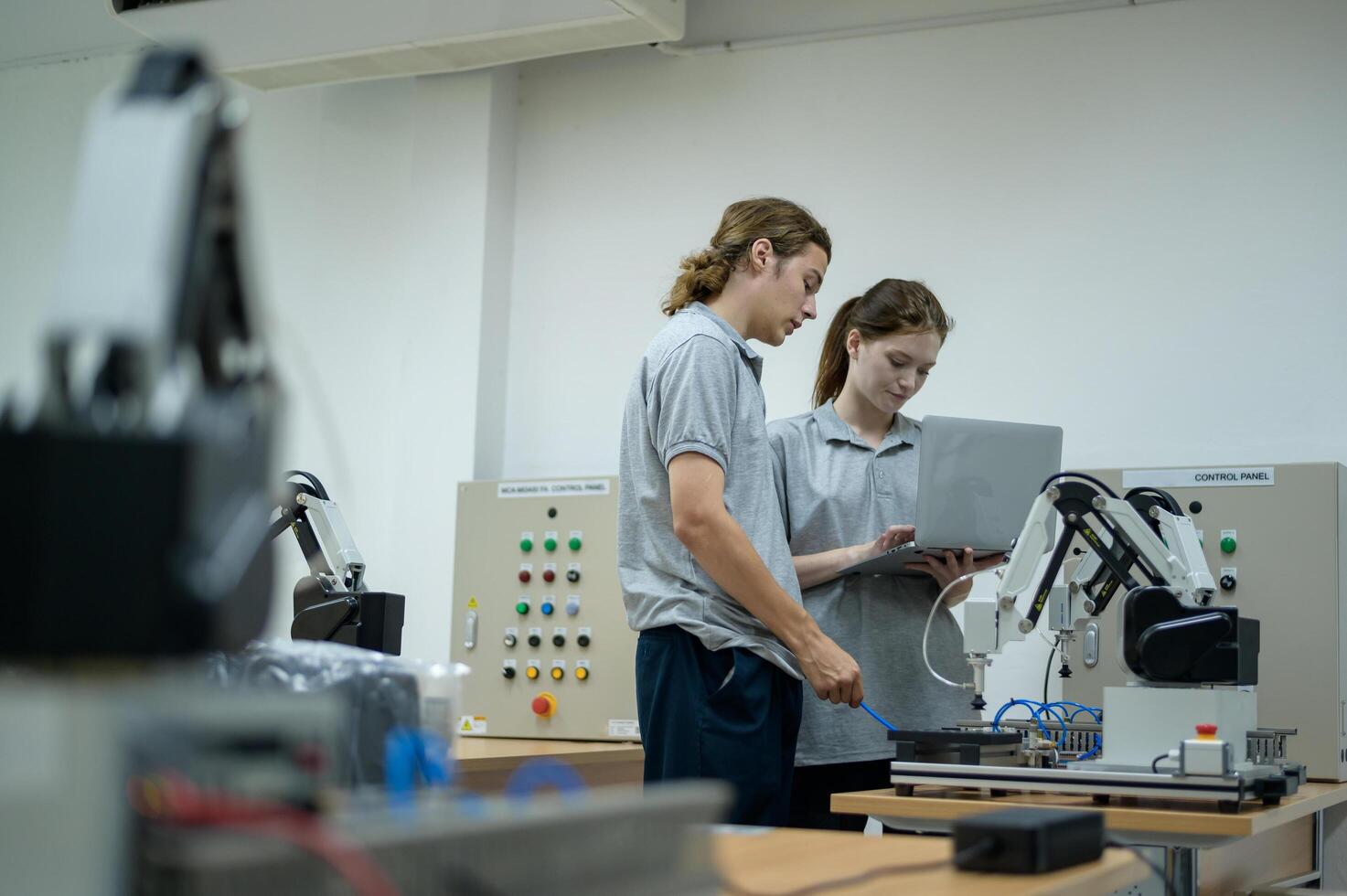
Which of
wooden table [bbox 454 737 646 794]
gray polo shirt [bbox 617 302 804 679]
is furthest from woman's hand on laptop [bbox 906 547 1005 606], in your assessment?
wooden table [bbox 454 737 646 794]

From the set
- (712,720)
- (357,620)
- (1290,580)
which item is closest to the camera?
(712,720)

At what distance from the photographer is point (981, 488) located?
2447mm

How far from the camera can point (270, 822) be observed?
1.84 ft

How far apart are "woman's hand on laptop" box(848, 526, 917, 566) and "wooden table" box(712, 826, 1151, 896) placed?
117cm

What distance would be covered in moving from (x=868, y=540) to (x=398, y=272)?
2401mm

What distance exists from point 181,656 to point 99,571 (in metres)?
0.05

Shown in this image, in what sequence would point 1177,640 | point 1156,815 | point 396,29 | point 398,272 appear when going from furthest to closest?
point 398,272 → point 396,29 → point 1177,640 → point 1156,815

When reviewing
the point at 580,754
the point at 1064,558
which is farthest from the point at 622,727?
the point at 1064,558

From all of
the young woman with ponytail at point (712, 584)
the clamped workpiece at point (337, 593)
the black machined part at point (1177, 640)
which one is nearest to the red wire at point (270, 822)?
the young woman with ponytail at point (712, 584)

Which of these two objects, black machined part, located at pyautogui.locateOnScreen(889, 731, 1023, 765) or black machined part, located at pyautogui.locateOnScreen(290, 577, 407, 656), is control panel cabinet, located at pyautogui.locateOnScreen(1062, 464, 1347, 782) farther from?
black machined part, located at pyautogui.locateOnScreen(290, 577, 407, 656)

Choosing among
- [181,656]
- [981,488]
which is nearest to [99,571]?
[181,656]

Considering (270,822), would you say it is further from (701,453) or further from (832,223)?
(832,223)

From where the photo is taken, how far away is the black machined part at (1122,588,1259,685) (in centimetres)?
198

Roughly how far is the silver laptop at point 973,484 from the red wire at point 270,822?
1867 mm
